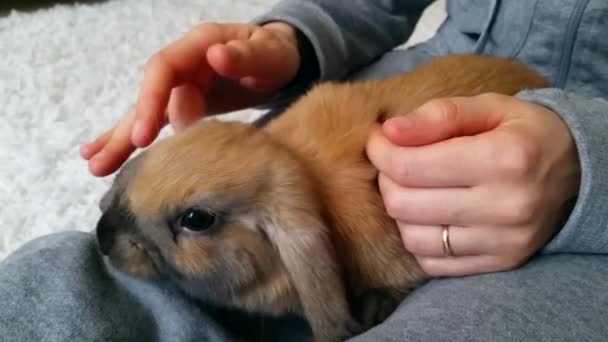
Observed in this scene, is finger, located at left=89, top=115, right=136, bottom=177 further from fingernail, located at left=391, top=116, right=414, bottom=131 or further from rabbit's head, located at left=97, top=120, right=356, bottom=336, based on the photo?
fingernail, located at left=391, top=116, right=414, bottom=131

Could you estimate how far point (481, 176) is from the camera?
2.38 ft

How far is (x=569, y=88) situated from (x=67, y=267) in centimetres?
82

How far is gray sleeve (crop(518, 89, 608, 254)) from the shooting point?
715 millimetres

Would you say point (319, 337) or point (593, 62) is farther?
point (593, 62)

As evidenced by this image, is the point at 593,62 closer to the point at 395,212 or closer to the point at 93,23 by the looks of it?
the point at 395,212

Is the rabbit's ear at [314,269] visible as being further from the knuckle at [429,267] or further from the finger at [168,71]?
the finger at [168,71]

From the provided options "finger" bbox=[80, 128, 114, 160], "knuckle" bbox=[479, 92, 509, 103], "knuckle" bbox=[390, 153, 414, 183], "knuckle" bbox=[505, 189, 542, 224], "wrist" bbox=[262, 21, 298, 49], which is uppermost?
"knuckle" bbox=[479, 92, 509, 103]

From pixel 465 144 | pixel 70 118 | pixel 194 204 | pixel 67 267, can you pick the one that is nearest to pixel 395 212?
pixel 465 144

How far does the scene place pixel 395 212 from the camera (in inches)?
30.6

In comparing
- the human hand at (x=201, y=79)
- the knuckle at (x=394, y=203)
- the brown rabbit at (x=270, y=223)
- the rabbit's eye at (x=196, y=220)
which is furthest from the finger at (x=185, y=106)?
the knuckle at (x=394, y=203)

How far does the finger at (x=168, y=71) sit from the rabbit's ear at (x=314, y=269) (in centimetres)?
26

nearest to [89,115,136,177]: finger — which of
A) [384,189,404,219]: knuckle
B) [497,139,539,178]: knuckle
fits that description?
[384,189,404,219]: knuckle

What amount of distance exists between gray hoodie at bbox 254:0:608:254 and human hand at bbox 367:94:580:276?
32mm

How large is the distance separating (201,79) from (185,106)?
7 cm
